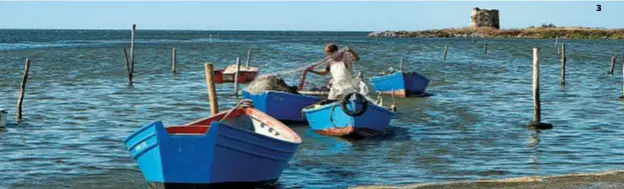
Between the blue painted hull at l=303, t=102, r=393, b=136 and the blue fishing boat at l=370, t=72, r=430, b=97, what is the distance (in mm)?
13307

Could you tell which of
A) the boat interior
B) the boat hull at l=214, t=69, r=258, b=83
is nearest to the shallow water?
the boat interior

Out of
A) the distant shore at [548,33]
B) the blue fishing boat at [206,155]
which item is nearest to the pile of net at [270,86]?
the blue fishing boat at [206,155]

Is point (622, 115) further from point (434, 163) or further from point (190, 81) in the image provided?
point (190, 81)

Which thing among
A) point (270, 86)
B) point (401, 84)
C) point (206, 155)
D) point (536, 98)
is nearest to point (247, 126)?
point (206, 155)

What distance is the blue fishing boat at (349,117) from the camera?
20.8 meters

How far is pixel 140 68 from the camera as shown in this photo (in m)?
58.1

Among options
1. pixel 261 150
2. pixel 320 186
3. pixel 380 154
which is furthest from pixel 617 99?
pixel 261 150

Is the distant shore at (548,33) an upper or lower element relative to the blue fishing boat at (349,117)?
lower

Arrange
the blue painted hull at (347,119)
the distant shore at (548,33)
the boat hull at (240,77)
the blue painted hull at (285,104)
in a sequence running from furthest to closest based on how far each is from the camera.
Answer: the distant shore at (548,33), the boat hull at (240,77), the blue painted hull at (285,104), the blue painted hull at (347,119)

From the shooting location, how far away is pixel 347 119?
68.9ft

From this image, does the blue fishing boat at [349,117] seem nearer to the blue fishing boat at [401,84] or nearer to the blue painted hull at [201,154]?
the blue painted hull at [201,154]

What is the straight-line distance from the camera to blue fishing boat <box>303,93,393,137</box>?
818 inches

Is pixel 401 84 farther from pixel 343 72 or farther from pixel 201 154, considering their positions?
pixel 201 154

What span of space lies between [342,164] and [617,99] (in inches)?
745
